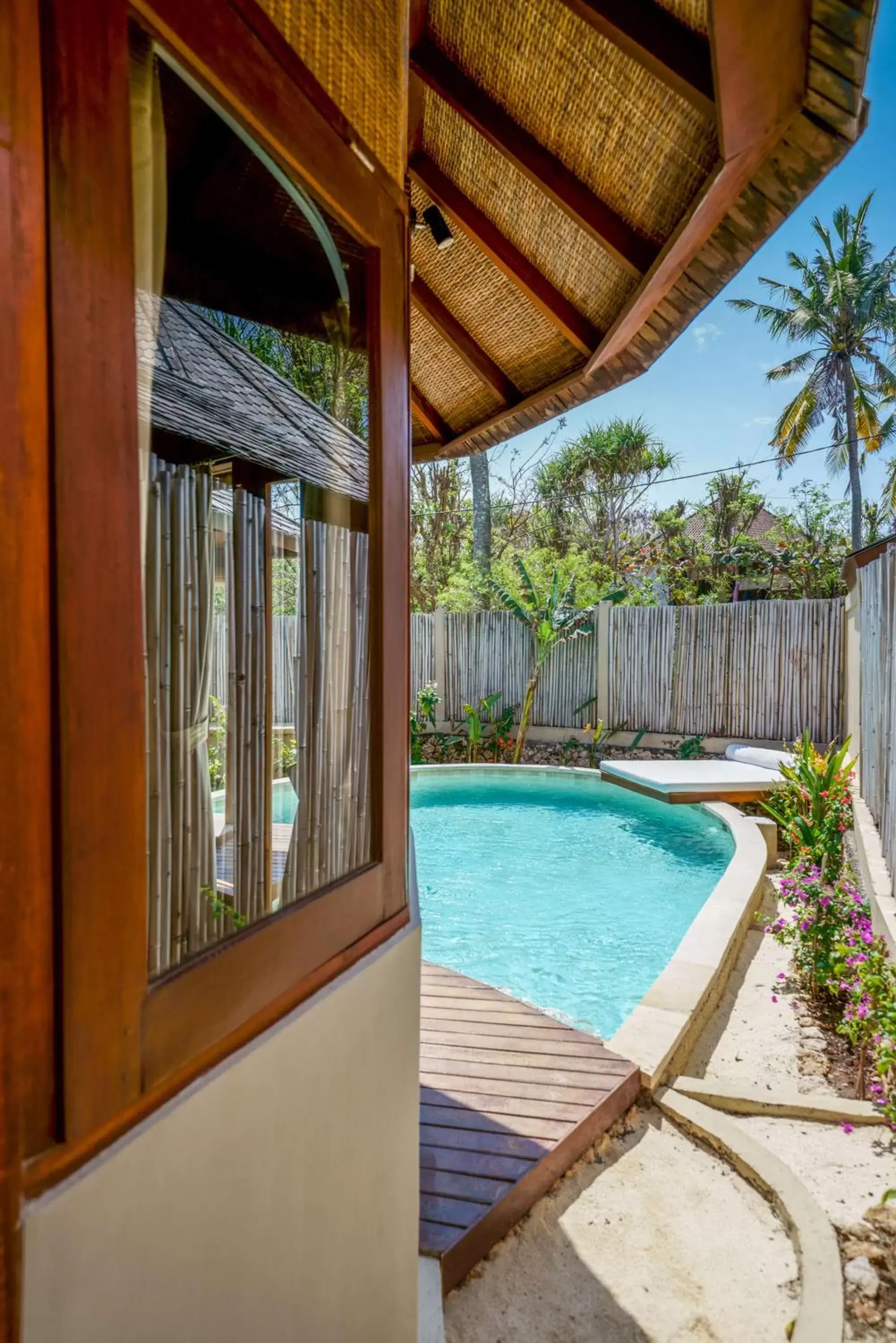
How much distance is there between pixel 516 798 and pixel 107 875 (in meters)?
8.63

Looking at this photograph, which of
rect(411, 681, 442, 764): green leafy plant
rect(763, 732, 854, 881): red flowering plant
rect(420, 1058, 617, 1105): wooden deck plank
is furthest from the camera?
rect(411, 681, 442, 764): green leafy plant

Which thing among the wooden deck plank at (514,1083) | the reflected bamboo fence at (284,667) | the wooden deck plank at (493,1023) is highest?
the reflected bamboo fence at (284,667)

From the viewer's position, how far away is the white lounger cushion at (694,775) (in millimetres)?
7387

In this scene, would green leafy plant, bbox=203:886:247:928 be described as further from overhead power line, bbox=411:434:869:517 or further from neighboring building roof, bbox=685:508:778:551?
overhead power line, bbox=411:434:869:517

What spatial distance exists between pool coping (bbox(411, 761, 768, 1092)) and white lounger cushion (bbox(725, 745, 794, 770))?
1964 millimetres

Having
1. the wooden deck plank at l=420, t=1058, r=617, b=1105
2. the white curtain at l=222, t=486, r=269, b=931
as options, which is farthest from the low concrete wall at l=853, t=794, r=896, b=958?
the white curtain at l=222, t=486, r=269, b=931

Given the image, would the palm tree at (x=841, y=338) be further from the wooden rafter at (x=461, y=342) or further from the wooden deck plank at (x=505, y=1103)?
the wooden deck plank at (x=505, y=1103)

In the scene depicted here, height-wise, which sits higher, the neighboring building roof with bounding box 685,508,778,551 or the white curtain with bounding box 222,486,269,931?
the neighboring building roof with bounding box 685,508,778,551

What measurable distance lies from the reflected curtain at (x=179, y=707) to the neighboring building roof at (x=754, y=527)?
16.1 m

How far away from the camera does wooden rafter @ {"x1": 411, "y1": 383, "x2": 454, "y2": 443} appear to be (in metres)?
3.17

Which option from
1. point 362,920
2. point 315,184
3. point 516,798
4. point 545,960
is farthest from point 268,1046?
point 516,798

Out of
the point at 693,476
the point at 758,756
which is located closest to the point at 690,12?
the point at 758,756

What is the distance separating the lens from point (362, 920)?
1329mm

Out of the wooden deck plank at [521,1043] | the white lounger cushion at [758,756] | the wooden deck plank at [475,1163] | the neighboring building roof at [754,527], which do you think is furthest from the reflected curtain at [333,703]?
the neighboring building roof at [754,527]
